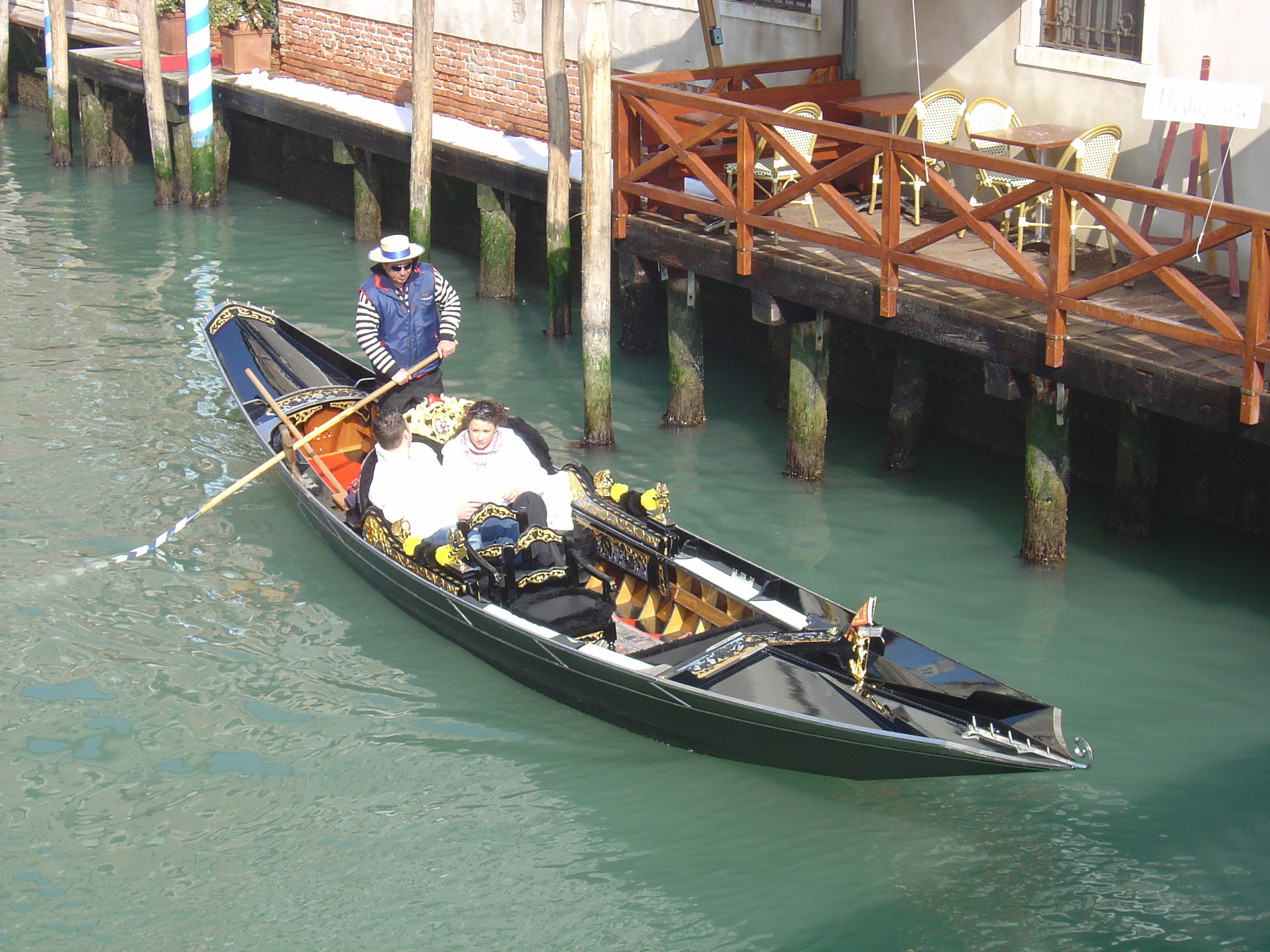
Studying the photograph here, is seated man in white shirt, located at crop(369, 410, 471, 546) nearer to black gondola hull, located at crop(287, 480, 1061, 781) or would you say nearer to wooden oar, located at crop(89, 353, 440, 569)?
black gondola hull, located at crop(287, 480, 1061, 781)

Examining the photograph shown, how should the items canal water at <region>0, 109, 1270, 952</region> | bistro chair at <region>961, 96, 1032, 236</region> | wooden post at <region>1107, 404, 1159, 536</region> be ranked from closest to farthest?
canal water at <region>0, 109, 1270, 952</region>
wooden post at <region>1107, 404, 1159, 536</region>
bistro chair at <region>961, 96, 1032, 236</region>

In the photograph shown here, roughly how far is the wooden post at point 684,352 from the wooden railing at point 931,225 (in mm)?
482

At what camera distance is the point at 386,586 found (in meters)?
6.55

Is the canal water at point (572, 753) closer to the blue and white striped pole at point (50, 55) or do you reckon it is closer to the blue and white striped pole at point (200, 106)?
the blue and white striped pole at point (200, 106)

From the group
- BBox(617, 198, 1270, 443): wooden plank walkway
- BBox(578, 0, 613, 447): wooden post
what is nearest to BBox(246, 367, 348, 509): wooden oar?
BBox(578, 0, 613, 447): wooden post

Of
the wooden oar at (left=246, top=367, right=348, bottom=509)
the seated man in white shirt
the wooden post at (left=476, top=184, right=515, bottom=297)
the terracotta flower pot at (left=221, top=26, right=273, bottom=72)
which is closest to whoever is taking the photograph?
the seated man in white shirt

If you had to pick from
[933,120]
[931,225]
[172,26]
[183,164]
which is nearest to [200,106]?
[183,164]

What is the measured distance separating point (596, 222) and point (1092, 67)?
301cm

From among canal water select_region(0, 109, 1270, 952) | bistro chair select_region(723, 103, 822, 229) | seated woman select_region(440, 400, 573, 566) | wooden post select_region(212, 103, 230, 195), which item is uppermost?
bistro chair select_region(723, 103, 822, 229)

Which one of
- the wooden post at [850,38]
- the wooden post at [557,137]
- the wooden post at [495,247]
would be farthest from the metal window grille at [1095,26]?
the wooden post at [495,247]

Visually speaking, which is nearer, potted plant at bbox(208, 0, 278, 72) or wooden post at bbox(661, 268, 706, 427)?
wooden post at bbox(661, 268, 706, 427)

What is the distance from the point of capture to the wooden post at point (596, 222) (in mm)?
7527

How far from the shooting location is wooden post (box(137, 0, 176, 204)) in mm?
13523

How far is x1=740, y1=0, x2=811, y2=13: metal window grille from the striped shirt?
3.95 m
